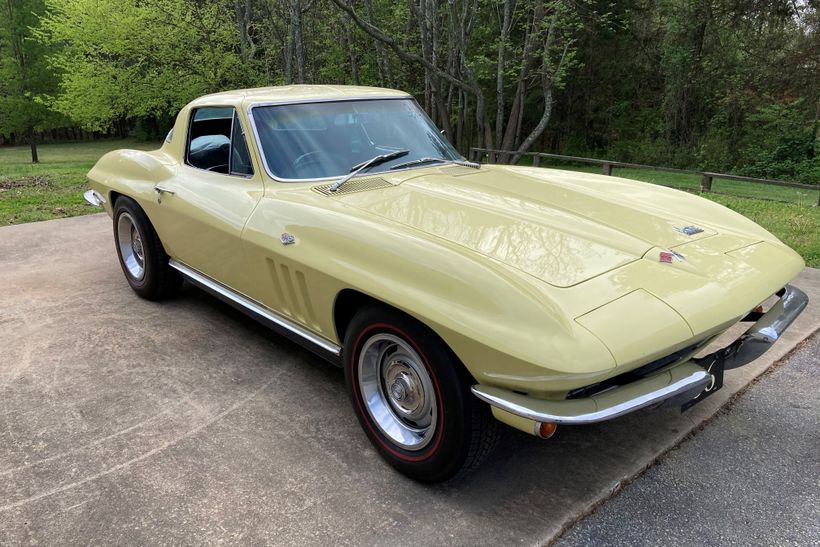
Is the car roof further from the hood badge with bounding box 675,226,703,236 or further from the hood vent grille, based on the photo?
the hood badge with bounding box 675,226,703,236

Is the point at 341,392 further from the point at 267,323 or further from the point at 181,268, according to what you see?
the point at 181,268

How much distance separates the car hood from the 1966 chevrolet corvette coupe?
0.6 inches

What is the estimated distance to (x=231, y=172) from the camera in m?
3.53

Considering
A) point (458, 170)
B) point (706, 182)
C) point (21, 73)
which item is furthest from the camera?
point (21, 73)

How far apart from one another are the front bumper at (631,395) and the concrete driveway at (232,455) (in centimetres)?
51

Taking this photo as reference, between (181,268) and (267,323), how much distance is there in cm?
122

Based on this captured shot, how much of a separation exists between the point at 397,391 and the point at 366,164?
1.41 metres

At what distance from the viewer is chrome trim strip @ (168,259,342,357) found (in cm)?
281

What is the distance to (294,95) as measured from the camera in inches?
142

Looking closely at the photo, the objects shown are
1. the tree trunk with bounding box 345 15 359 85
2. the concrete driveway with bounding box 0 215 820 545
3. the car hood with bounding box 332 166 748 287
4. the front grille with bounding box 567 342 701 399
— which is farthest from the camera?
the tree trunk with bounding box 345 15 359 85

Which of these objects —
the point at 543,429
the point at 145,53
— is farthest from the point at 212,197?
the point at 145,53

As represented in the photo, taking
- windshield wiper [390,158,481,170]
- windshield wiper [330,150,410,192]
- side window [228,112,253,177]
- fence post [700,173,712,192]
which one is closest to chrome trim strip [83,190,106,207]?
side window [228,112,253,177]

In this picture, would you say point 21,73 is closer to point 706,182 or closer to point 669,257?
point 706,182

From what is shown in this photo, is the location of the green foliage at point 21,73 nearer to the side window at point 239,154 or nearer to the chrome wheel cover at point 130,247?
the chrome wheel cover at point 130,247
